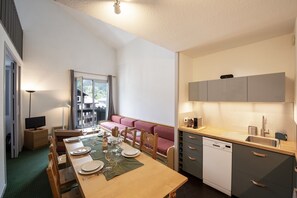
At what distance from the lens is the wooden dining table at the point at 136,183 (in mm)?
1026

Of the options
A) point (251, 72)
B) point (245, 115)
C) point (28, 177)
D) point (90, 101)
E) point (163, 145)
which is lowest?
point (28, 177)

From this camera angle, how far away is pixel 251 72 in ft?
7.18

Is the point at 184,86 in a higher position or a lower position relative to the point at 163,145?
higher

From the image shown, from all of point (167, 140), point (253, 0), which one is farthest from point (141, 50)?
point (253, 0)

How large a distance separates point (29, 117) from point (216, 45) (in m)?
5.33

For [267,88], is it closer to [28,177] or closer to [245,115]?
[245,115]

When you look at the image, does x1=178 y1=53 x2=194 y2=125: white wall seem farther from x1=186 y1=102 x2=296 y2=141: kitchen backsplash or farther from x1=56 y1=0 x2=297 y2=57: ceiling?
x1=56 y1=0 x2=297 y2=57: ceiling

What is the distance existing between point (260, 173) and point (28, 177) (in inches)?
148

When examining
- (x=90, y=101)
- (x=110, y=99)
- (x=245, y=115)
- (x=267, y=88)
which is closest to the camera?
(x=267, y=88)

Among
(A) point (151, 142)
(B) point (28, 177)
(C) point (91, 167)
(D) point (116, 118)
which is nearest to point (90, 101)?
(D) point (116, 118)

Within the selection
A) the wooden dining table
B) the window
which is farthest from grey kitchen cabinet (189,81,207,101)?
the window

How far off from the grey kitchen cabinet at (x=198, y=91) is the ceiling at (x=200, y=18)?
745 mm

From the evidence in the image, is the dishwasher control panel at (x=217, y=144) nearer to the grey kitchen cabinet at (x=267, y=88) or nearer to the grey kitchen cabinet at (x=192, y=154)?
the grey kitchen cabinet at (x=192, y=154)

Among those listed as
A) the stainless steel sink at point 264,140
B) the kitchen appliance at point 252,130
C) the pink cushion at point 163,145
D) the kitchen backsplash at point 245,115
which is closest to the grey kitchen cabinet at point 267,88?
the kitchen backsplash at point 245,115
